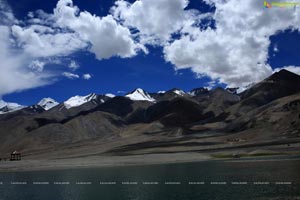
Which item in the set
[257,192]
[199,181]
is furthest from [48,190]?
[257,192]

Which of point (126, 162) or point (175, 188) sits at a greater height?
point (126, 162)

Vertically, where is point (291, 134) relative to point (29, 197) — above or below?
Answer: above

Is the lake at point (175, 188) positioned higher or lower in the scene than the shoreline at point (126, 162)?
lower

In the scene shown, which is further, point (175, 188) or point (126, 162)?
point (126, 162)

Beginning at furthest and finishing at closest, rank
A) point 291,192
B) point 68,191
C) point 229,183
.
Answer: point 68,191 → point 229,183 → point 291,192

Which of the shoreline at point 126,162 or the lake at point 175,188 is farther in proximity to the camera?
the shoreline at point 126,162

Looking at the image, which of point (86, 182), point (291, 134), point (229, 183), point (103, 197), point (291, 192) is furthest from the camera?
point (291, 134)

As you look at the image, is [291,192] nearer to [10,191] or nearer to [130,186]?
[130,186]

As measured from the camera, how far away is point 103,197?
2315 inches

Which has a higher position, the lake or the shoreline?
the shoreline

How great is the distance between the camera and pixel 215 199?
50.2 meters

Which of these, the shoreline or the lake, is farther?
the shoreline

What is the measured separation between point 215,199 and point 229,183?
13581 millimetres

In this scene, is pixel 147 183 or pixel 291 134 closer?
pixel 147 183
